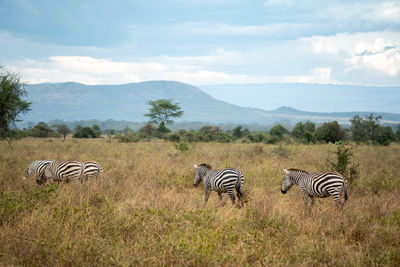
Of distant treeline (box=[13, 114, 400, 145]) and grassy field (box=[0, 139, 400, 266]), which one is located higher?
distant treeline (box=[13, 114, 400, 145])

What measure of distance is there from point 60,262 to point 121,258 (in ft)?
2.71

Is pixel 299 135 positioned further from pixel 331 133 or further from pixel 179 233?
→ pixel 179 233

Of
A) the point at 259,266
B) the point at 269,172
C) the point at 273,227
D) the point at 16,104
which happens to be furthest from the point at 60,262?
the point at 16,104

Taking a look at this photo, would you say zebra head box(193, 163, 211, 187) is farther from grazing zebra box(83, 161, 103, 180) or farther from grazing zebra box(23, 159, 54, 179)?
grazing zebra box(23, 159, 54, 179)

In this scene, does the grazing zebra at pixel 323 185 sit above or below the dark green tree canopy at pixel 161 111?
below

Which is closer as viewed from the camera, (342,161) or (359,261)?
(359,261)

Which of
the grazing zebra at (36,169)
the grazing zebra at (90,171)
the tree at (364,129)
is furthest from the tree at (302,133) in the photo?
the grazing zebra at (36,169)

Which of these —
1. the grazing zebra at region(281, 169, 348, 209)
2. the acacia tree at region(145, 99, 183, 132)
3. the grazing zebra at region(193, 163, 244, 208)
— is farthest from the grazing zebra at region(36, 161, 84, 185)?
the acacia tree at region(145, 99, 183, 132)

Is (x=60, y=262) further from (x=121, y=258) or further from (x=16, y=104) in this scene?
(x=16, y=104)

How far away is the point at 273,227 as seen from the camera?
19.0 ft

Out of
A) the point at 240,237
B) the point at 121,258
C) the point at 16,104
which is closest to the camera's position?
the point at 121,258

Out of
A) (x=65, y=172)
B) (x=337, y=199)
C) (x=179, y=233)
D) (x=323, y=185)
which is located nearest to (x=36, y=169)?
(x=65, y=172)

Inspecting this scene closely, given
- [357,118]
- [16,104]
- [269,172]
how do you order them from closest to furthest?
[269,172] < [16,104] < [357,118]

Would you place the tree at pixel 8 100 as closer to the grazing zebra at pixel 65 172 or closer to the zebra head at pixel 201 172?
the grazing zebra at pixel 65 172
